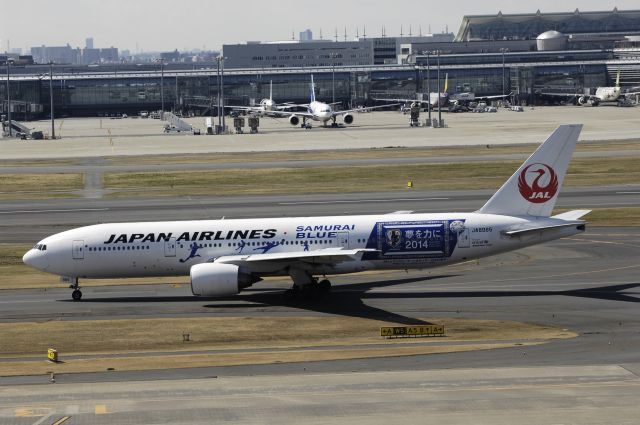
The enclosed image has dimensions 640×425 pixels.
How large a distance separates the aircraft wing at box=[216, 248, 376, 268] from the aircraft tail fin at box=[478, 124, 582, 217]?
25.9 ft

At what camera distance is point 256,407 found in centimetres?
3531

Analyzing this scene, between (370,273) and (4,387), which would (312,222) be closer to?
(370,273)

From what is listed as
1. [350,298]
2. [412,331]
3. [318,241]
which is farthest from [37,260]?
[412,331]

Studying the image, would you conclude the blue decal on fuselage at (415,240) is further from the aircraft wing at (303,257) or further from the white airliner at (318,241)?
the aircraft wing at (303,257)

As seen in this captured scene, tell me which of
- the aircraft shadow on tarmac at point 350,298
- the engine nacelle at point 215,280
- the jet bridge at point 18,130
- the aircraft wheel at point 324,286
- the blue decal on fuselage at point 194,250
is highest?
the jet bridge at point 18,130

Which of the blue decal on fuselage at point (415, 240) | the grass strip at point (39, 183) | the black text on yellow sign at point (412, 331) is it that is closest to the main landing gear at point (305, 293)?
the blue decal on fuselage at point (415, 240)

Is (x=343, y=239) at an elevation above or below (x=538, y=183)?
below

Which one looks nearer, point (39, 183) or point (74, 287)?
point (74, 287)

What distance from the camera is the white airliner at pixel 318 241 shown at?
5294 cm

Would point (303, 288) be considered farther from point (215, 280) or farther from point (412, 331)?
point (412, 331)

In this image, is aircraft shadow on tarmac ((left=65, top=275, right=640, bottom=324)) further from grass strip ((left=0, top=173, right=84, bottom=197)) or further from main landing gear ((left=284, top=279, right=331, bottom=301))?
grass strip ((left=0, top=173, right=84, bottom=197))

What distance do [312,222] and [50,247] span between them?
13499 millimetres

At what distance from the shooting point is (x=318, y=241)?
53.8 m

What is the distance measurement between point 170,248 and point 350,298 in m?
9.33
